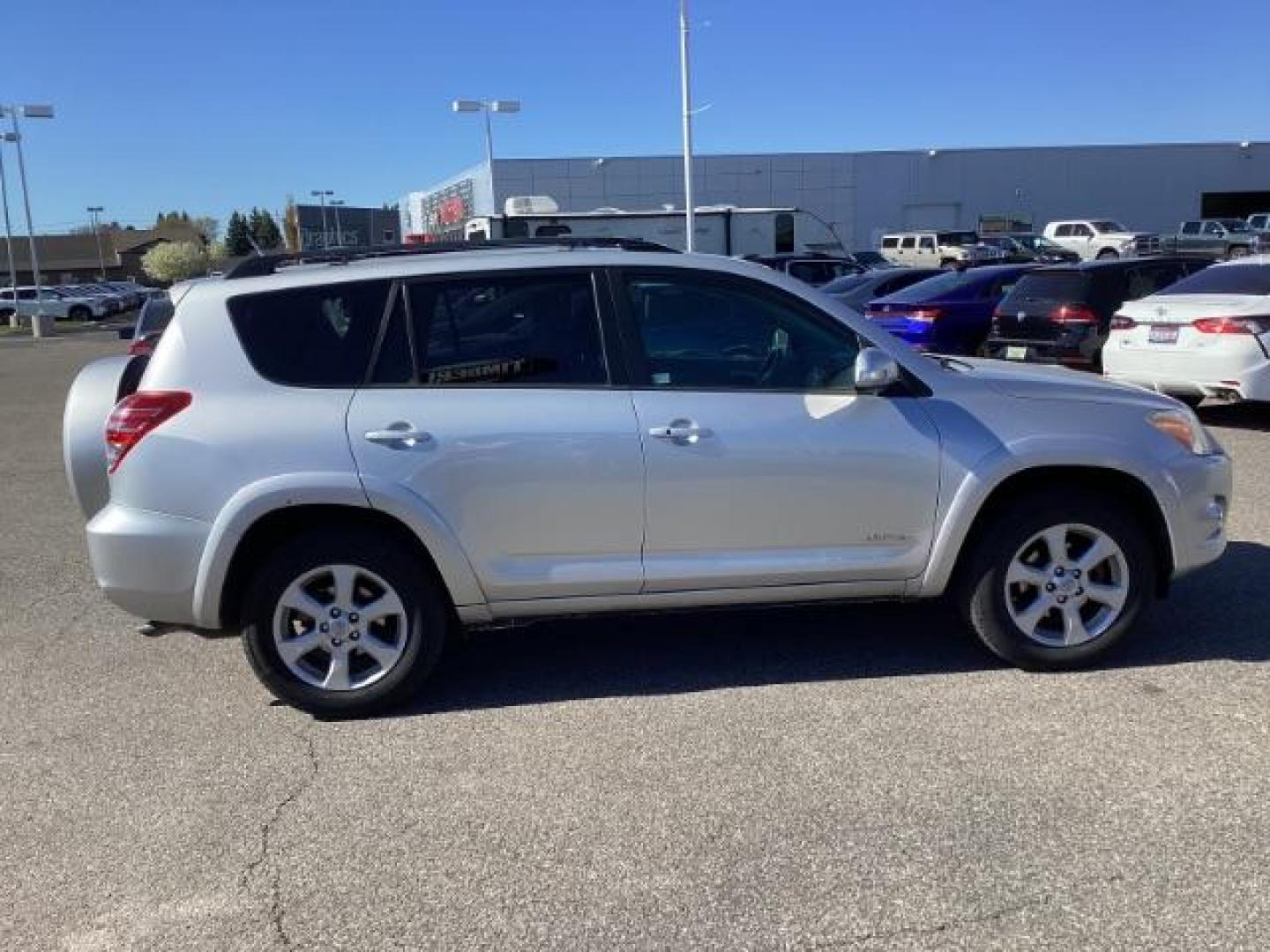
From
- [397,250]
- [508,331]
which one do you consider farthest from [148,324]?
[508,331]

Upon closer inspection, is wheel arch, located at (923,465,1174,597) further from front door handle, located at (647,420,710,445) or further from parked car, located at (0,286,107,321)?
parked car, located at (0,286,107,321)

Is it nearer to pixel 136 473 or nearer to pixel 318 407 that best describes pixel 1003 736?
pixel 318 407

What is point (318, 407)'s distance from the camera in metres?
4.07

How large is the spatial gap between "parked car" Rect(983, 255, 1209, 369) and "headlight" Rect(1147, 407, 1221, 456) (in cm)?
710

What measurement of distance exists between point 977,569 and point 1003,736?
2.51 ft

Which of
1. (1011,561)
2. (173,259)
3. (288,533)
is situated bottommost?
(1011,561)

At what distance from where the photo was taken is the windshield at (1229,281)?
966cm

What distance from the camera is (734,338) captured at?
4.38 metres

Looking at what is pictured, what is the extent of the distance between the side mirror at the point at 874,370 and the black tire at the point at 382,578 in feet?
5.97

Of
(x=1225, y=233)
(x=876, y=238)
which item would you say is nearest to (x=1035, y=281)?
(x=1225, y=233)

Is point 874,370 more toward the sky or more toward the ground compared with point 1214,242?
more toward the ground

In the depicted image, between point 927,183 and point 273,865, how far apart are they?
213 ft

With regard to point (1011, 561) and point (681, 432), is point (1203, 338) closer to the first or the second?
point (1011, 561)

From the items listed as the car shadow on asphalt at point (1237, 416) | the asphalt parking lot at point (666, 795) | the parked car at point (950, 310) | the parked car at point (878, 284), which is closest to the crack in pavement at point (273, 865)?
the asphalt parking lot at point (666, 795)
